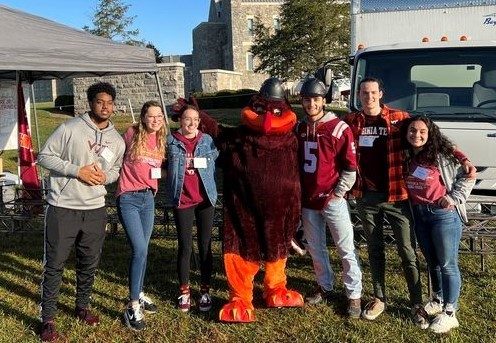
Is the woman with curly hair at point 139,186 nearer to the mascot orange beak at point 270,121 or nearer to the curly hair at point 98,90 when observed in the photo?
the curly hair at point 98,90

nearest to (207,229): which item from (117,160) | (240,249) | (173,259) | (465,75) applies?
(240,249)

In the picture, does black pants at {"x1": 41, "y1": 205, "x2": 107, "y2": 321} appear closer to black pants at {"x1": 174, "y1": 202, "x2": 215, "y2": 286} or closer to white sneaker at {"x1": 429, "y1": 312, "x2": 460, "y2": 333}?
black pants at {"x1": 174, "y1": 202, "x2": 215, "y2": 286}

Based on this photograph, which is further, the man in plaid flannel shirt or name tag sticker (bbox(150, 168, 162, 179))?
name tag sticker (bbox(150, 168, 162, 179))

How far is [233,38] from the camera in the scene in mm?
54312

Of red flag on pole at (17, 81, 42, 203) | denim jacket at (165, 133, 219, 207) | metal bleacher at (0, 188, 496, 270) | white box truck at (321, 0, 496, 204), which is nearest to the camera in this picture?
denim jacket at (165, 133, 219, 207)

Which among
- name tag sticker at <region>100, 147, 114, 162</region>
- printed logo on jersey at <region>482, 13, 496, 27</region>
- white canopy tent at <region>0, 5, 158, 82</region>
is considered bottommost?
name tag sticker at <region>100, 147, 114, 162</region>

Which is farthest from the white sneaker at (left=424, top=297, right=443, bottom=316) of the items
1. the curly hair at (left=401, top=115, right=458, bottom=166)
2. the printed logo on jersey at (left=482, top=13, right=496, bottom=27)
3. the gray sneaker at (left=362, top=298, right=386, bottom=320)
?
the printed logo on jersey at (left=482, top=13, right=496, bottom=27)

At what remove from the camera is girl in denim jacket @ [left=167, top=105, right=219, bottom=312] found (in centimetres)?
412

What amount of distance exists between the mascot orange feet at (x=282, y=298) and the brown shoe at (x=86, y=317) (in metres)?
1.33

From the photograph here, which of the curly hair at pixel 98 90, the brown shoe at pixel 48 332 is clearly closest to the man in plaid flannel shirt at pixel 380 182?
the curly hair at pixel 98 90

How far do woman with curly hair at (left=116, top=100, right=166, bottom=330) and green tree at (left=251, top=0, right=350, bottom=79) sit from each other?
25985 millimetres

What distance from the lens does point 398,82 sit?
18.5 feet

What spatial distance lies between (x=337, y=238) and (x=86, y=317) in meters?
1.99

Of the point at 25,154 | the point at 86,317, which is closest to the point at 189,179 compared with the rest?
the point at 86,317
